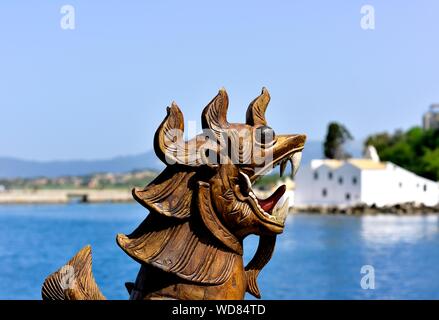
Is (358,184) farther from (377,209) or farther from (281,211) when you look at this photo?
(281,211)

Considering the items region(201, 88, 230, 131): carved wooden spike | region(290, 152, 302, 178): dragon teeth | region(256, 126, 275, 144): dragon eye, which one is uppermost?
region(201, 88, 230, 131): carved wooden spike

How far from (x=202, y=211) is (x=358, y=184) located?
240 ft

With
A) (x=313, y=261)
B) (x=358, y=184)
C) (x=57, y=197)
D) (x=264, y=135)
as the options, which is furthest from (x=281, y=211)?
(x=57, y=197)

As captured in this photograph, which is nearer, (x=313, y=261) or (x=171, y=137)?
(x=171, y=137)

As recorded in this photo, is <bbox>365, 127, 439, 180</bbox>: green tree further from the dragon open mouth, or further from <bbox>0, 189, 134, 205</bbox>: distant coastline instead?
the dragon open mouth

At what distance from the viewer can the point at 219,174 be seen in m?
4.56

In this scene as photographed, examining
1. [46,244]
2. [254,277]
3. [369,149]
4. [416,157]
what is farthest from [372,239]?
[254,277]

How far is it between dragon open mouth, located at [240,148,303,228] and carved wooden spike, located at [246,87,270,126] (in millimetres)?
206

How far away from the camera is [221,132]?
4.61 m

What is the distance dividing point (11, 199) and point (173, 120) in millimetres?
127770

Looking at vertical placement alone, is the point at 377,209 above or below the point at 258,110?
below

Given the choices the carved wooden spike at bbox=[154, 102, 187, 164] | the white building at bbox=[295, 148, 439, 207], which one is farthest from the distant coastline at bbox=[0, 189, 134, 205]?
the carved wooden spike at bbox=[154, 102, 187, 164]

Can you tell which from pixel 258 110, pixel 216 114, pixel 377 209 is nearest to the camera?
pixel 216 114

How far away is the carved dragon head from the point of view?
14.9 feet
